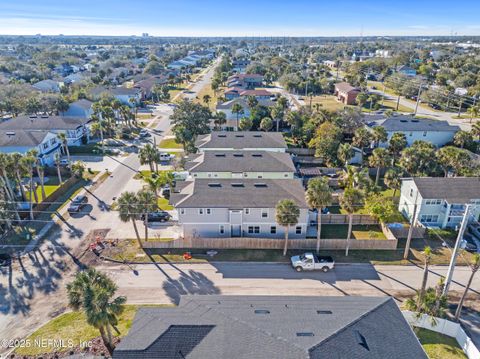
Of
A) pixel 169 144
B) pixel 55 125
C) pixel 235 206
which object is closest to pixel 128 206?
pixel 235 206

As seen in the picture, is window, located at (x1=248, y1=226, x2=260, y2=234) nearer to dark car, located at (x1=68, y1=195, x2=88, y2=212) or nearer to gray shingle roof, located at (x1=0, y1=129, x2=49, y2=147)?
dark car, located at (x1=68, y1=195, x2=88, y2=212)

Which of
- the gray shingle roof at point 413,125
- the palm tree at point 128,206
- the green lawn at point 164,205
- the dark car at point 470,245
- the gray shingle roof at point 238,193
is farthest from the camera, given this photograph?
the gray shingle roof at point 413,125

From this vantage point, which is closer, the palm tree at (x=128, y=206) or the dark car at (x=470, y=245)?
the palm tree at (x=128, y=206)

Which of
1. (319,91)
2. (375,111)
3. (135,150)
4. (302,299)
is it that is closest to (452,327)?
(302,299)

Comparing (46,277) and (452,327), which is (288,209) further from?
(46,277)

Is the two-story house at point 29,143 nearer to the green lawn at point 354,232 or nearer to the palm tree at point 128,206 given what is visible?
the palm tree at point 128,206

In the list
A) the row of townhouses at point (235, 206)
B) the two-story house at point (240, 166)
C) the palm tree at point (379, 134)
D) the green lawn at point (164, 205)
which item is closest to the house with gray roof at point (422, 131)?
the palm tree at point (379, 134)
